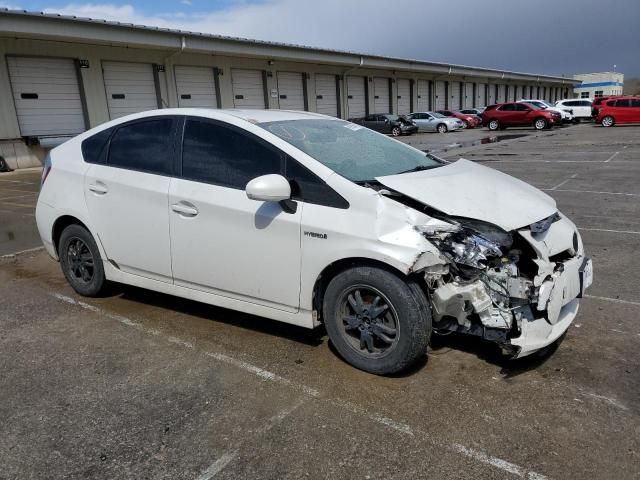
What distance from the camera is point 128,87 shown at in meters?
22.7

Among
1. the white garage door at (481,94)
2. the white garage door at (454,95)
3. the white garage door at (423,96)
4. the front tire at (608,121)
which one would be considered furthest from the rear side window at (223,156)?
the white garage door at (481,94)

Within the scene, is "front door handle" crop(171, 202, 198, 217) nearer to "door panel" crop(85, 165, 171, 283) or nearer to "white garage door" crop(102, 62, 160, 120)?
"door panel" crop(85, 165, 171, 283)

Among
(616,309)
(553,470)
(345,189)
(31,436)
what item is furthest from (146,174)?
(616,309)

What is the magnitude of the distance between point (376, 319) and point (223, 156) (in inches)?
65.2

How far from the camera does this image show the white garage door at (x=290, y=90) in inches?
1222

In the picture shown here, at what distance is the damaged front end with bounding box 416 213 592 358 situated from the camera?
10.3 feet

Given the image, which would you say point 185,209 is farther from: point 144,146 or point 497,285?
point 497,285

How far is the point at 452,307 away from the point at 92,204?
3198 mm

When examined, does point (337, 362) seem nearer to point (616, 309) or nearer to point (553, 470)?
point (553, 470)

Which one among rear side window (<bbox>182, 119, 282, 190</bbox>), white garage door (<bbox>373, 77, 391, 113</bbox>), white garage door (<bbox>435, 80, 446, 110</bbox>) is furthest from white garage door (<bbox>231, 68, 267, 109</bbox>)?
rear side window (<bbox>182, 119, 282, 190</bbox>)

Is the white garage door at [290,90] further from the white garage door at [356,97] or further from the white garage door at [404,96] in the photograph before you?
the white garage door at [404,96]

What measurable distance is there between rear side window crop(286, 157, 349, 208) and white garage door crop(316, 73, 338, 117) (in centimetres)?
3079

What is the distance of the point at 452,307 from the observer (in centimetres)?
319

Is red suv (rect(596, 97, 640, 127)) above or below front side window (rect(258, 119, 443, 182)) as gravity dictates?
below
